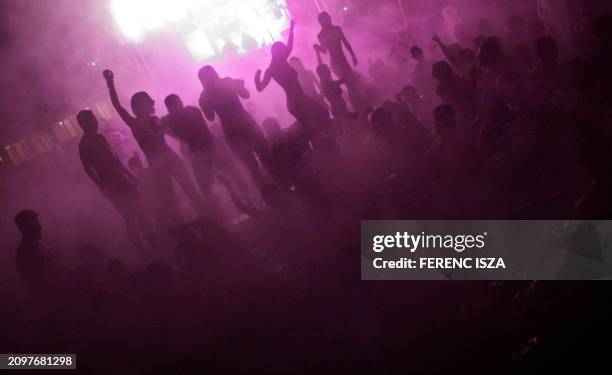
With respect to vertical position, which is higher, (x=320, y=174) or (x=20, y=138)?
(x=20, y=138)

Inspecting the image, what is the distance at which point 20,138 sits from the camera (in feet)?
44.1

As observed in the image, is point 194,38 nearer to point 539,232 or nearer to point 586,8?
point 586,8

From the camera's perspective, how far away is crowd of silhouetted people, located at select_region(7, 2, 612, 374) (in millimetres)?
3658

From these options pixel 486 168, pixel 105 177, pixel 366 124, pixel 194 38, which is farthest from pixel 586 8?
pixel 194 38

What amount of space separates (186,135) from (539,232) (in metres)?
4.03

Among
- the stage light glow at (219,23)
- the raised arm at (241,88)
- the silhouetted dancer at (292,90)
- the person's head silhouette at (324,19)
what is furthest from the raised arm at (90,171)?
the stage light glow at (219,23)

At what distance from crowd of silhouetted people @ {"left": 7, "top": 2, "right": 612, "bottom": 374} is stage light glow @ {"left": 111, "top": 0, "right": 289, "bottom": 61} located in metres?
7.59

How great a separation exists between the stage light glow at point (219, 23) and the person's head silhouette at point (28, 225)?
864 cm

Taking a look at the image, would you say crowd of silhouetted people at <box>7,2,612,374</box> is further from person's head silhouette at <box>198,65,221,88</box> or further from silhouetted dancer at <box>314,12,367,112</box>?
silhouetted dancer at <box>314,12,367,112</box>

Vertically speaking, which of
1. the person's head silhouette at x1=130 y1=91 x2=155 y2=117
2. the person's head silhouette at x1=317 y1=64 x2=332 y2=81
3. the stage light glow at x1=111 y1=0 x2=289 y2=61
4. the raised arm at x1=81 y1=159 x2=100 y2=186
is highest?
the stage light glow at x1=111 y1=0 x2=289 y2=61
